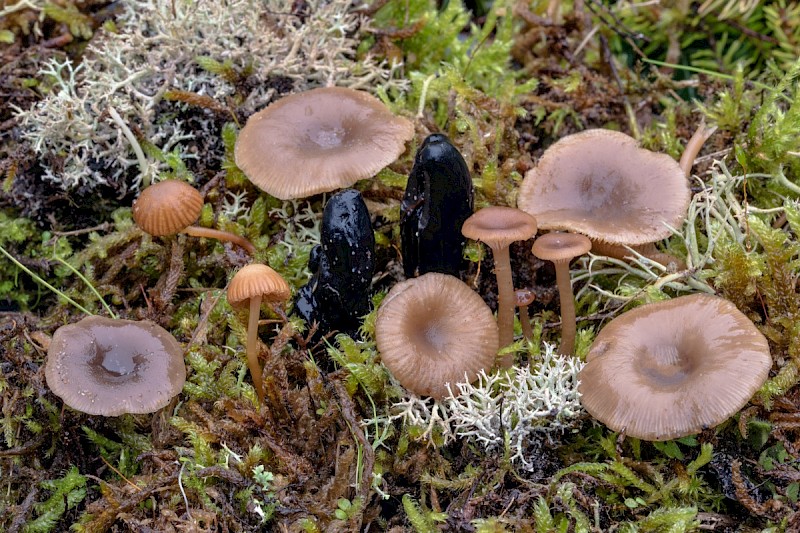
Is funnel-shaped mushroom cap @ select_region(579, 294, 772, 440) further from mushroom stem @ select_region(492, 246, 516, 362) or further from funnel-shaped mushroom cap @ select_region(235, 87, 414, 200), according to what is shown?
funnel-shaped mushroom cap @ select_region(235, 87, 414, 200)

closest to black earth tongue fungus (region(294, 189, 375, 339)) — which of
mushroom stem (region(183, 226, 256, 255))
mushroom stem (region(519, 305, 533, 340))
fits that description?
mushroom stem (region(183, 226, 256, 255))

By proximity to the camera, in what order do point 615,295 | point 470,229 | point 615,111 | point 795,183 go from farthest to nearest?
point 615,111 < point 795,183 < point 615,295 < point 470,229

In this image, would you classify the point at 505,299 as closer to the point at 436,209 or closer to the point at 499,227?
the point at 499,227

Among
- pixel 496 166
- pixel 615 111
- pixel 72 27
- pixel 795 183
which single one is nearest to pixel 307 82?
pixel 496 166

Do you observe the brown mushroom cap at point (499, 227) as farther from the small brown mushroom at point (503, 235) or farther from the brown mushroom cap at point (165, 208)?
the brown mushroom cap at point (165, 208)

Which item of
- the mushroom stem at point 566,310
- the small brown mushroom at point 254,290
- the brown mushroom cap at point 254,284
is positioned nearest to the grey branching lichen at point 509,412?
the mushroom stem at point 566,310

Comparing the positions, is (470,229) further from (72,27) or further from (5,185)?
(72,27)
